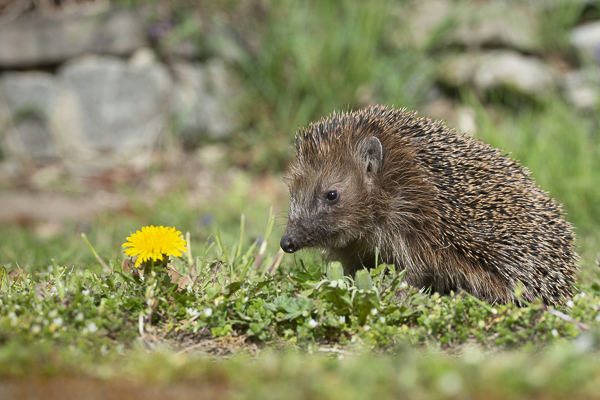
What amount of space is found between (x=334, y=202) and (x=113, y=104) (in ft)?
20.3

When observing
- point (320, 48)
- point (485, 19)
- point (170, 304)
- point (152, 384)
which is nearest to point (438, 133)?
point (170, 304)

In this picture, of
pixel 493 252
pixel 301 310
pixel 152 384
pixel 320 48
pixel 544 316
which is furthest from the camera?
pixel 320 48

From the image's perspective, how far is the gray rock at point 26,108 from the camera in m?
9.07

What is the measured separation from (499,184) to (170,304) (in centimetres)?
218

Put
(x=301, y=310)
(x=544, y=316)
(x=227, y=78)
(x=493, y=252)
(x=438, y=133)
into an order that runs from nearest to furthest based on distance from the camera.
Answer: (x=544, y=316)
(x=301, y=310)
(x=493, y=252)
(x=438, y=133)
(x=227, y=78)

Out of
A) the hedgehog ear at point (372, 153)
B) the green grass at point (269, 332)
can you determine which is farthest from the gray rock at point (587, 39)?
the hedgehog ear at point (372, 153)

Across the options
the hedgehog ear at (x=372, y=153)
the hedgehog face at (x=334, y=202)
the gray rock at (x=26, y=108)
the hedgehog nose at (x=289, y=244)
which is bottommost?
the gray rock at (x=26, y=108)

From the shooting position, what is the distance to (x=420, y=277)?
12.5ft

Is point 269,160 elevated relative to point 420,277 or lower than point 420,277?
lower

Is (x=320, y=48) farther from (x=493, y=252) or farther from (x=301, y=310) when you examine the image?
(x=301, y=310)

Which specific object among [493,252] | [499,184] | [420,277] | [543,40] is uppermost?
[543,40]

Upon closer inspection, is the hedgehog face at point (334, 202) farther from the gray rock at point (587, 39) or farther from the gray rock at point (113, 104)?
the gray rock at point (587, 39)

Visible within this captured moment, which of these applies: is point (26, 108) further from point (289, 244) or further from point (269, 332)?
point (269, 332)

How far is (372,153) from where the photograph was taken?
391cm
